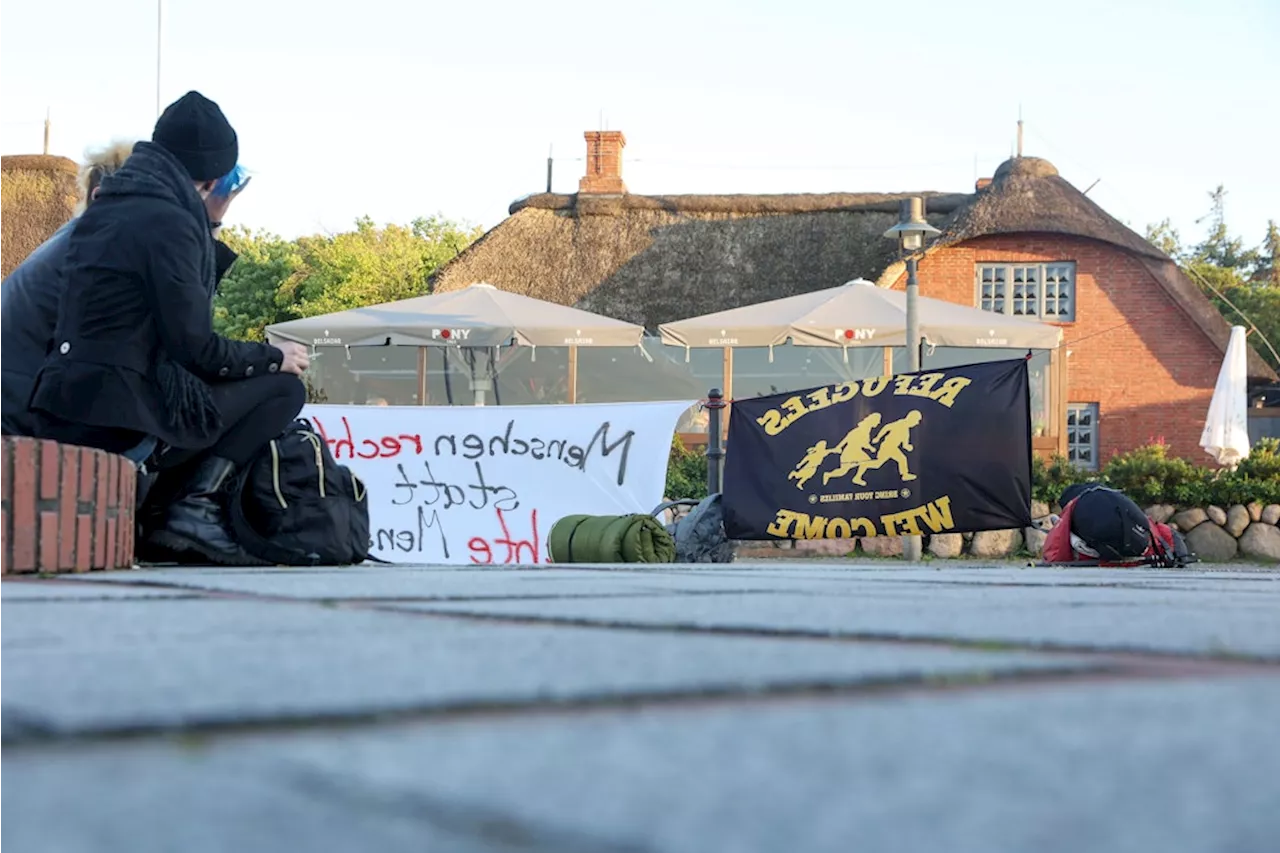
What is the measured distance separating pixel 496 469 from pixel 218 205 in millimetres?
5227

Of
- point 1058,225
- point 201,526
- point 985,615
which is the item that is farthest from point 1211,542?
point 985,615

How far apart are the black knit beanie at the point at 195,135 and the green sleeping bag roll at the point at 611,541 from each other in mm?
2886

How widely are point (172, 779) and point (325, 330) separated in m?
14.6

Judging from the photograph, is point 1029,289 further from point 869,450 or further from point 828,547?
point 869,450

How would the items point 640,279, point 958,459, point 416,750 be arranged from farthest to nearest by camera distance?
point 640,279, point 958,459, point 416,750

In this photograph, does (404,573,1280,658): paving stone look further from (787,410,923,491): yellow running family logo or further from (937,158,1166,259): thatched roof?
(937,158,1166,259): thatched roof

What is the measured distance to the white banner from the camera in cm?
928

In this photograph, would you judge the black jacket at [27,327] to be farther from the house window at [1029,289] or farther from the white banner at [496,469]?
the house window at [1029,289]

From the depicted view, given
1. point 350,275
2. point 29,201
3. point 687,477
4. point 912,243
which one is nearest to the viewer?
point 912,243

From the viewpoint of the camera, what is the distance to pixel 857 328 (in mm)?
14711

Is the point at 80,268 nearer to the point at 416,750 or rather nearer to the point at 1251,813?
the point at 416,750

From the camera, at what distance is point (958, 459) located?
825 cm

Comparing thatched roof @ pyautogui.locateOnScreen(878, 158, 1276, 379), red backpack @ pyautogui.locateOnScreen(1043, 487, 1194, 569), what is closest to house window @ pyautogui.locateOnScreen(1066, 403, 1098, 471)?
thatched roof @ pyautogui.locateOnScreen(878, 158, 1276, 379)

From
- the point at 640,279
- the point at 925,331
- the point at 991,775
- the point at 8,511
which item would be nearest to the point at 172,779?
the point at 991,775
